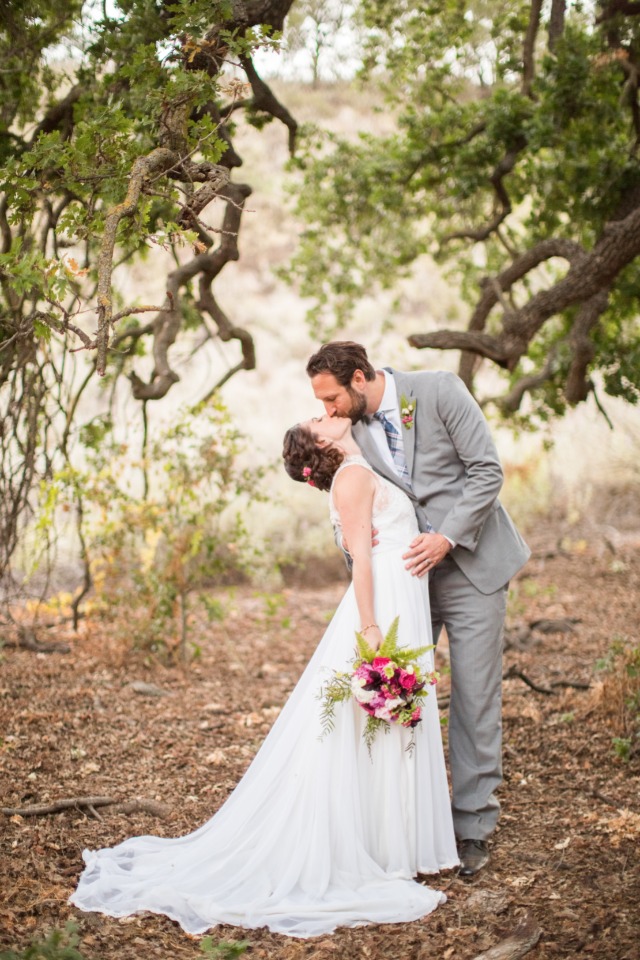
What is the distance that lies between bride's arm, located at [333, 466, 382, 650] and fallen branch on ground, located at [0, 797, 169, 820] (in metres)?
1.37

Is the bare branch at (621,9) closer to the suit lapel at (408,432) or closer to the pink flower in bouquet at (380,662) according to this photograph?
the suit lapel at (408,432)

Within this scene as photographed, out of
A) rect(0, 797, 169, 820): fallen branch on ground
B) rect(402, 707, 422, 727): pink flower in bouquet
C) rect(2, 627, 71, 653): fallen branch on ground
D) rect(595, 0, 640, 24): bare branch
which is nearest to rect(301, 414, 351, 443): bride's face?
rect(402, 707, 422, 727): pink flower in bouquet

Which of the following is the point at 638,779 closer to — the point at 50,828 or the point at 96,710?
the point at 50,828

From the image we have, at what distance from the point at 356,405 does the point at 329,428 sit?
15cm

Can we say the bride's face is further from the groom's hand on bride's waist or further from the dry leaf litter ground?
the dry leaf litter ground

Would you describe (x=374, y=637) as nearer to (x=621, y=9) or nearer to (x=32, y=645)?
(x=32, y=645)

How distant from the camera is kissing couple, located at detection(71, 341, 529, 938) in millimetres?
3254

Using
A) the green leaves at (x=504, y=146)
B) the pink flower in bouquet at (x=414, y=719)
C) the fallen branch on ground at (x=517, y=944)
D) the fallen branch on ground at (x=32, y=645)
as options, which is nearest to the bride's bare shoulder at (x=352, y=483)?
the pink flower in bouquet at (x=414, y=719)

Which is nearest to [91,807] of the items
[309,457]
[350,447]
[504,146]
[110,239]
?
[309,457]

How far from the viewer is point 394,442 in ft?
13.0

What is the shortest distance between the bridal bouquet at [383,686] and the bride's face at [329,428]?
2.56ft

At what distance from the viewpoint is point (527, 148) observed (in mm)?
6613

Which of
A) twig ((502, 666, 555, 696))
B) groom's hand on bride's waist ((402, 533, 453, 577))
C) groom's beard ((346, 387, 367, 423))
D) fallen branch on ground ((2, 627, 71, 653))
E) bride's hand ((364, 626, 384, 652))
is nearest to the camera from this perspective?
bride's hand ((364, 626, 384, 652))

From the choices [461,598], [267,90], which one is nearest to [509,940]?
[461,598]
